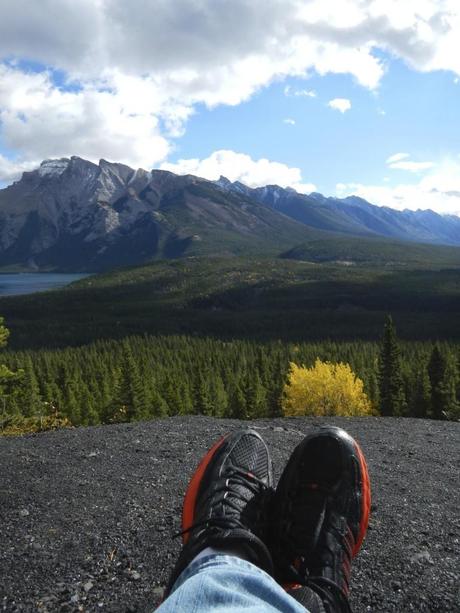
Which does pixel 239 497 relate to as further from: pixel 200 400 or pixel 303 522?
pixel 200 400

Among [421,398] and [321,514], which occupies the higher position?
[321,514]

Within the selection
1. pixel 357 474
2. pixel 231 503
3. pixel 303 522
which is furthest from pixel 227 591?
pixel 357 474

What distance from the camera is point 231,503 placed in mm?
3576

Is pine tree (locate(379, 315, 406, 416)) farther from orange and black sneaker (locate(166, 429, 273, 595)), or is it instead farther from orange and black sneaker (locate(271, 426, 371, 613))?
orange and black sneaker (locate(166, 429, 273, 595))

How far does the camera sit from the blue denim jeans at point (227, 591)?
2291 mm

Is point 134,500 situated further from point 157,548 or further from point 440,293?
point 440,293

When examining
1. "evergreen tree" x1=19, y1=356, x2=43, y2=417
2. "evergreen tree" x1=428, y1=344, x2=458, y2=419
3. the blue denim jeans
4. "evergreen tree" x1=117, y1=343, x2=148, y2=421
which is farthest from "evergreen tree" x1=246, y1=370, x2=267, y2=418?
the blue denim jeans

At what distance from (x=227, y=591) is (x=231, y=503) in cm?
115

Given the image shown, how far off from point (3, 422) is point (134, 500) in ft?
43.7

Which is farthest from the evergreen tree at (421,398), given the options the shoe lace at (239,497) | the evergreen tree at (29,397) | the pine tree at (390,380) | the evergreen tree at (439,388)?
the shoe lace at (239,497)

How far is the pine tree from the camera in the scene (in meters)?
42.2

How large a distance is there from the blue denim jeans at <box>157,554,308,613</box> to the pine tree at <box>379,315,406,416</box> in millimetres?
41873

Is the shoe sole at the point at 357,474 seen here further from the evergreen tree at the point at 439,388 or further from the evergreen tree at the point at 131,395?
the evergreen tree at the point at 439,388

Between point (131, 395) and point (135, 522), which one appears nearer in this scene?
point (135, 522)
